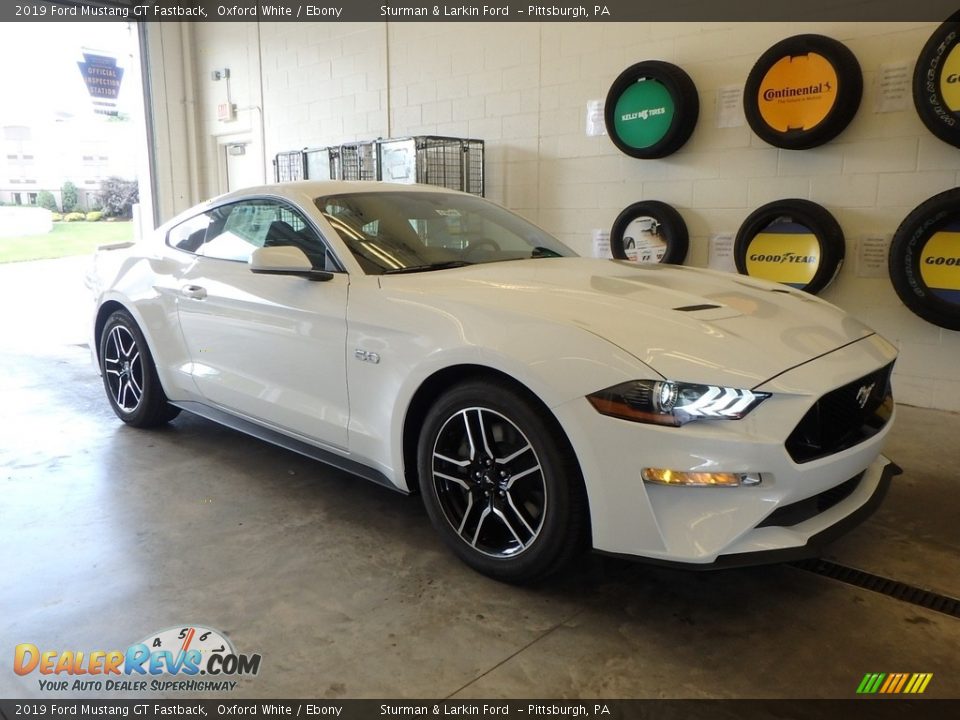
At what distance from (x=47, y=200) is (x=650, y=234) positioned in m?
8.75

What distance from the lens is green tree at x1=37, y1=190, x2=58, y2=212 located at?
32.6ft

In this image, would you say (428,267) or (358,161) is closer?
(428,267)

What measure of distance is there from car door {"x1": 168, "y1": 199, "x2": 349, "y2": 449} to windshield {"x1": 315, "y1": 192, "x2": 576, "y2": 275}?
0.41 ft

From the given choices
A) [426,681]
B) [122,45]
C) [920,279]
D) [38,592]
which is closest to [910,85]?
[920,279]

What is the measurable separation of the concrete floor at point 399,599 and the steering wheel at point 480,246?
41.4 inches

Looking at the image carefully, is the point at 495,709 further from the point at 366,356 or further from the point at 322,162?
the point at 322,162

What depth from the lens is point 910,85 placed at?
428cm

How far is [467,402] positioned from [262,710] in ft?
3.22

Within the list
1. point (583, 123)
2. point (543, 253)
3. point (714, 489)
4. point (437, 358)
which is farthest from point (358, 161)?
point (714, 489)

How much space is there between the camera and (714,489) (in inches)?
72.2

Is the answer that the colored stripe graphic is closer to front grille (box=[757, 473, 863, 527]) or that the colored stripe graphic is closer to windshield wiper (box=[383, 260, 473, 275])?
front grille (box=[757, 473, 863, 527])

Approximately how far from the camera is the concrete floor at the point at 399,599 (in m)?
1.84

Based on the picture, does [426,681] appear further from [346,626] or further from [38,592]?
[38,592]

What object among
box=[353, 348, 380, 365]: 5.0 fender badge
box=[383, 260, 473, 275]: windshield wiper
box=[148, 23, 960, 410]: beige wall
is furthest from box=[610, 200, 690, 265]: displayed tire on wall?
box=[353, 348, 380, 365]: 5.0 fender badge
